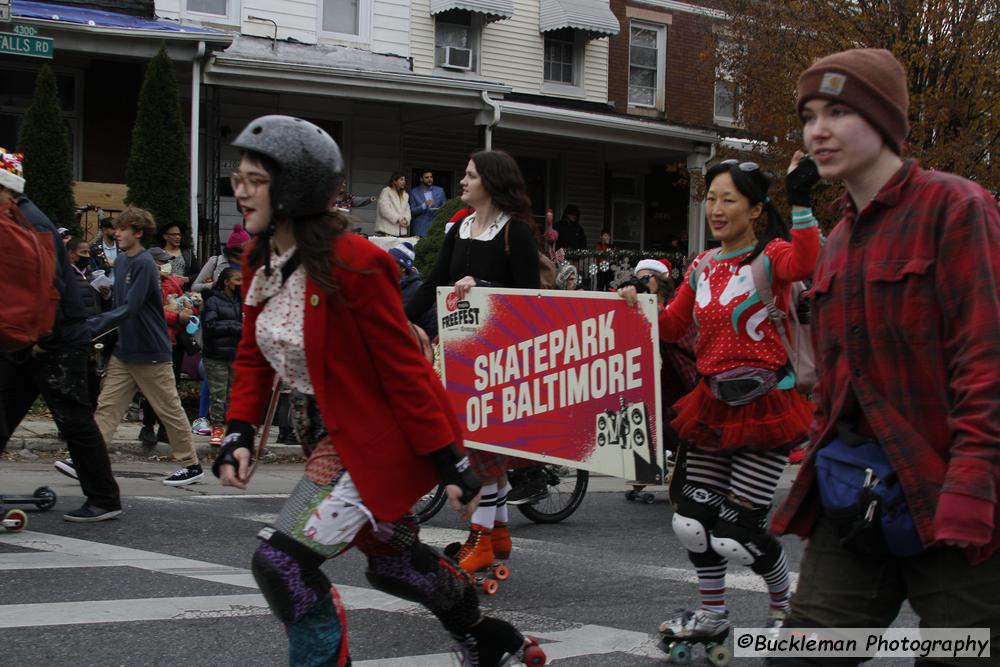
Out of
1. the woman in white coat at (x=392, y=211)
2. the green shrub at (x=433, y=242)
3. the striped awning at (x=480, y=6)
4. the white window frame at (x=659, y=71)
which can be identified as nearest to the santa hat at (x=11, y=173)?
the green shrub at (x=433, y=242)

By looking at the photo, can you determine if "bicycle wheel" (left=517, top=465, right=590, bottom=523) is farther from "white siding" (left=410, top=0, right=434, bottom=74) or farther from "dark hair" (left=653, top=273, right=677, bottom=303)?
"white siding" (left=410, top=0, right=434, bottom=74)

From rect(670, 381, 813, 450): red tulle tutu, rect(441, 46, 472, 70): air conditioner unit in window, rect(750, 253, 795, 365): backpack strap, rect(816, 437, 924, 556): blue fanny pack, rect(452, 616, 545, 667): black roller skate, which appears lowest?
rect(452, 616, 545, 667): black roller skate

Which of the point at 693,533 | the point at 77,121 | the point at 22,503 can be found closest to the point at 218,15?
the point at 77,121

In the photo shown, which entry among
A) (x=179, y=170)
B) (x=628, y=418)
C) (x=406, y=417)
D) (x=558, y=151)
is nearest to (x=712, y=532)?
(x=628, y=418)

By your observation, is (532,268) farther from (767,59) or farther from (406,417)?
(767,59)

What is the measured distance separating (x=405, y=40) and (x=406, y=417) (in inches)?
741

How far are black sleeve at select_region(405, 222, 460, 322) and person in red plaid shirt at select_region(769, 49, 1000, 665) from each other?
3507mm

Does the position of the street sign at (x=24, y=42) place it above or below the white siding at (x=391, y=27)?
below

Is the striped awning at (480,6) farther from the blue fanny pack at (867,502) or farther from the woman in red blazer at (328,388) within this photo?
the blue fanny pack at (867,502)

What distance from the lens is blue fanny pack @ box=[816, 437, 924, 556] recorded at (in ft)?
8.83

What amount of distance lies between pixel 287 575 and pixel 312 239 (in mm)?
957

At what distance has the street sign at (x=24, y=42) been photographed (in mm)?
9492

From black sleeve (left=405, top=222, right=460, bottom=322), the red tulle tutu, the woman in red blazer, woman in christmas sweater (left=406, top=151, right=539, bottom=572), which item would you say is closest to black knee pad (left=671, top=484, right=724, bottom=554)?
the red tulle tutu

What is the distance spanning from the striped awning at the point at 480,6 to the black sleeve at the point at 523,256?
16.0 metres
